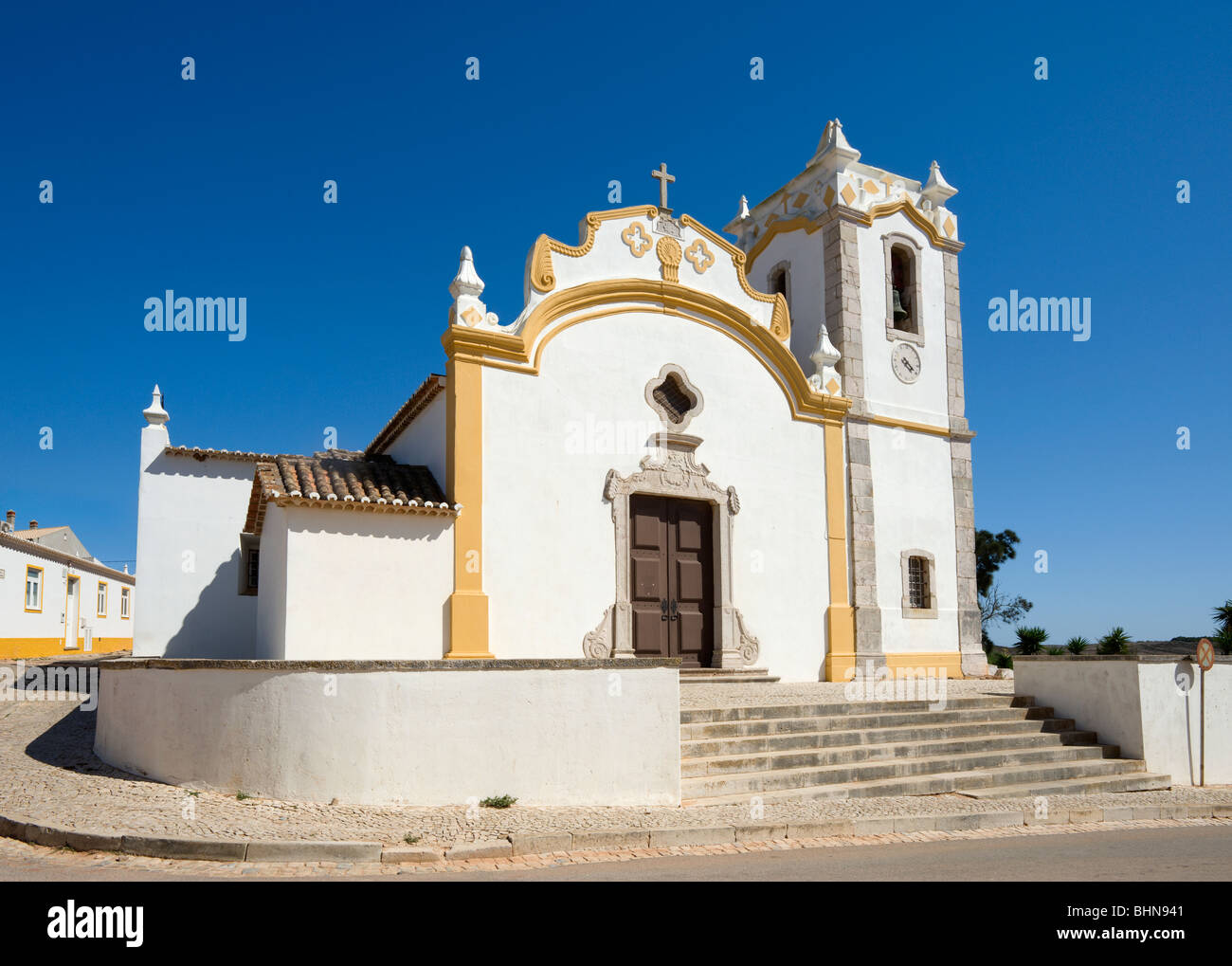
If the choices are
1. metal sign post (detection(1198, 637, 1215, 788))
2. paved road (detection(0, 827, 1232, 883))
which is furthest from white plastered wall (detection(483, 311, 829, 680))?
paved road (detection(0, 827, 1232, 883))

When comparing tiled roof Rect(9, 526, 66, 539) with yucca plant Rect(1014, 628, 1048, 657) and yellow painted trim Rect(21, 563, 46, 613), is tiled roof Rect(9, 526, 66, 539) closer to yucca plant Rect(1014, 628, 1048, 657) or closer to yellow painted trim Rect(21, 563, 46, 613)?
yellow painted trim Rect(21, 563, 46, 613)

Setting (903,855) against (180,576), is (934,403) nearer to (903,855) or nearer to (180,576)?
(903,855)

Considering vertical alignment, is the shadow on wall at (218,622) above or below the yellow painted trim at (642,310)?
below

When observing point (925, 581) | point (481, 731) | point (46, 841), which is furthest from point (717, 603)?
point (46, 841)

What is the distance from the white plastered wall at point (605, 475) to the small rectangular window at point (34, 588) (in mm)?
23680

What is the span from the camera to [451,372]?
40.3 ft

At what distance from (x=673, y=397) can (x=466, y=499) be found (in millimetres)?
3813

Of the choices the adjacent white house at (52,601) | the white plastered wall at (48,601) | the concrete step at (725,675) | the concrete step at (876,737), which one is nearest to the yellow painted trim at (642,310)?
the concrete step at (725,675)

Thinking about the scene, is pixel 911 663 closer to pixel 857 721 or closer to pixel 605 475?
pixel 857 721

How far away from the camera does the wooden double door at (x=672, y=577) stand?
43.8ft

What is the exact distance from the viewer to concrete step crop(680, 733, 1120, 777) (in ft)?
30.4

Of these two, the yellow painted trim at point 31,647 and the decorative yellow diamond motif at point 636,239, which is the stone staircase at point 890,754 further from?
the yellow painted trim at point 31,647

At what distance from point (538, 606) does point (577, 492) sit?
1650 millimetres
